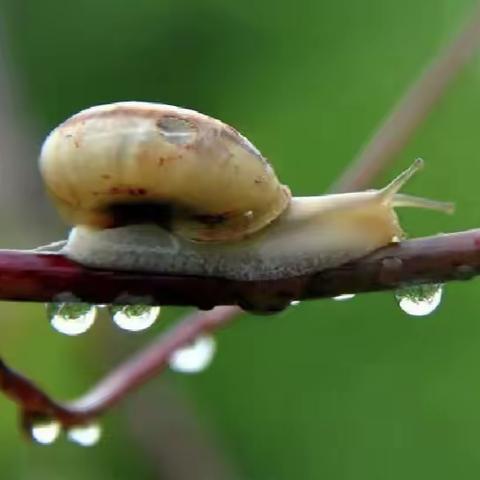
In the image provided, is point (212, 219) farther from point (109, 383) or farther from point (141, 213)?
point (109, 383)

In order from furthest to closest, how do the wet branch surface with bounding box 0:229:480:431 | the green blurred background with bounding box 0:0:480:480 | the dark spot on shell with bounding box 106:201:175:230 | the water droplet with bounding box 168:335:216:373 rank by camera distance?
the green blurred background with bounding box 0:0:480:480
the water droplet with bounding box 168:335:216:373
the dark spot on shell with bounding box 106:201:175:230
the wet branch surface with bounding box 0:229:480:431

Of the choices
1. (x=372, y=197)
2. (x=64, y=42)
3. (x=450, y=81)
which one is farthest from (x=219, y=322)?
(x=64, y=42)

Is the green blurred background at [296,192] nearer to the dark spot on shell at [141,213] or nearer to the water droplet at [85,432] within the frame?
the water droplet at [85,432]

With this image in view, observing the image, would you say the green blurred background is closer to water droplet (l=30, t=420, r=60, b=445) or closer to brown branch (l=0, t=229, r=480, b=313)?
water droplet (l=30, t=420, r=60, b=445)

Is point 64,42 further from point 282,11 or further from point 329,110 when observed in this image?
point 329,110

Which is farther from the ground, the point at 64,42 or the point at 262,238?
the point at 64,42

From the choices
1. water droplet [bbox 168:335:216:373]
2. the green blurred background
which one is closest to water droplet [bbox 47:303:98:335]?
water droplet [bbox 168:335:216:373]
